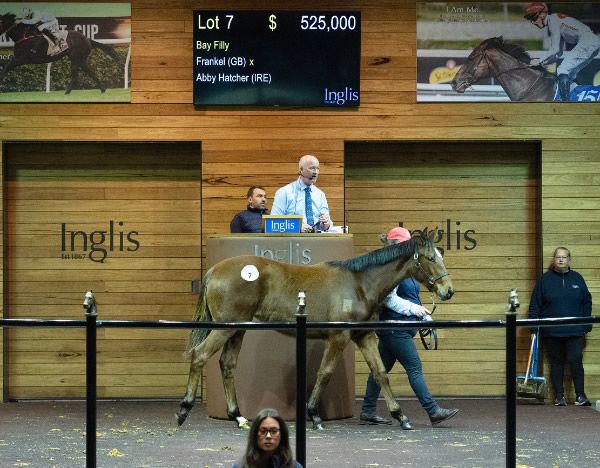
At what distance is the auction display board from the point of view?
1030 cm

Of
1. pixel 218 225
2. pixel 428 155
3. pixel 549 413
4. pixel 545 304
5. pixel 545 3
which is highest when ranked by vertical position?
pixel 545 3

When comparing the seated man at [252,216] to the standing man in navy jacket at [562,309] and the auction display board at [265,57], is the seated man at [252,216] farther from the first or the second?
the standing man in navy jacket at [562,309]

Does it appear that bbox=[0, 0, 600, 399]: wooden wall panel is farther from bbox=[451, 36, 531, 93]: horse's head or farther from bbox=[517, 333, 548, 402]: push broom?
bbox=[517, 333, 548, 402]: push broom

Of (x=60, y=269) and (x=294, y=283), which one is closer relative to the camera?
(x=294, y=283)

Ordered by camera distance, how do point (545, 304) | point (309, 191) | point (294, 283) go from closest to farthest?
1. point (294, 283)
2. point (309, 191)
3. point (545, 304)

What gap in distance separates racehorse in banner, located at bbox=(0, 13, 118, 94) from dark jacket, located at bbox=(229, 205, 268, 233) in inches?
86.5

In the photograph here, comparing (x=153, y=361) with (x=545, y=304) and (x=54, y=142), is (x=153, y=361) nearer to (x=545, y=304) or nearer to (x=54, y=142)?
(x=54, y=142)

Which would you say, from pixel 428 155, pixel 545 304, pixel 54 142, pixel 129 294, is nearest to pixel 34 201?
pixel 54 142

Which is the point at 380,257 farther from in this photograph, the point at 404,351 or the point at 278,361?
the point at 278,361

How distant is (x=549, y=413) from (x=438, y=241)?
2.22 meters

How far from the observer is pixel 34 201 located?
10.7 meters

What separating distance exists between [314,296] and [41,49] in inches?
170

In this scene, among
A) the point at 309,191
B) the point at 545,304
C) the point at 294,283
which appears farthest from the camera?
the point at 545,304

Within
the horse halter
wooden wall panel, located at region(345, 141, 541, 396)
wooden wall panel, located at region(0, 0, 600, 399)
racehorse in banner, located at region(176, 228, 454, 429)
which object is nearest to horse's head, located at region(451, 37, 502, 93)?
wooden wall panel, located at region(0, 0, 600, 399)
